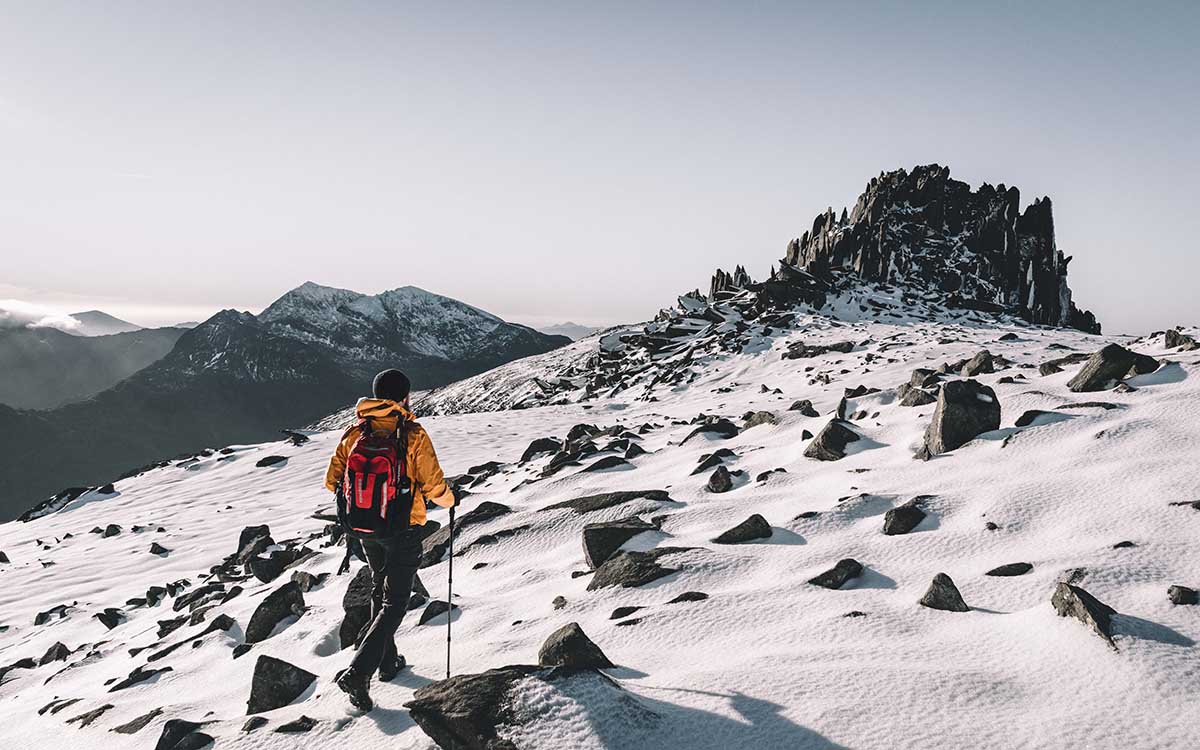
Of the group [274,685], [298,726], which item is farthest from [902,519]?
[274,685]

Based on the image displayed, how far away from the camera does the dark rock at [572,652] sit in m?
4.53

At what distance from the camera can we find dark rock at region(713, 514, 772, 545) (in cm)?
748

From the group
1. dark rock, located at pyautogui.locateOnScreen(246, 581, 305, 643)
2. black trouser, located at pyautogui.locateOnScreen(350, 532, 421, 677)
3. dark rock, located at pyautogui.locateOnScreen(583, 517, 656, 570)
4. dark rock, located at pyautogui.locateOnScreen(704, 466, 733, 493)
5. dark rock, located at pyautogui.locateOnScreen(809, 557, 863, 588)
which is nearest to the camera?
black trouser, located at pyautogui.locateOnScreen(350, 532, 421, 677)

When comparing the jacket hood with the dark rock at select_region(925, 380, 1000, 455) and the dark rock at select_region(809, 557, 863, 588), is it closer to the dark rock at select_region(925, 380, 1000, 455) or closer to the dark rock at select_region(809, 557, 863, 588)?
the dark rock at select_region(809, 557, 863, 588)

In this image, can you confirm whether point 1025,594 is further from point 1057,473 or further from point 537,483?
point 537,483

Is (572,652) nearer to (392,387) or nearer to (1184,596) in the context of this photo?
(392,387)

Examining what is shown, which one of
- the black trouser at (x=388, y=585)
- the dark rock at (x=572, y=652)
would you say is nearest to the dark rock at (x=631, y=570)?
the dark rock at (x=572, y=652)

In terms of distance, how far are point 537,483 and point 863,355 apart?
64.9 ft

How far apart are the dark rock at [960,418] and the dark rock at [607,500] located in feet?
13.7

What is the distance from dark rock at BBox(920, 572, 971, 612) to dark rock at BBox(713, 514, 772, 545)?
234cm

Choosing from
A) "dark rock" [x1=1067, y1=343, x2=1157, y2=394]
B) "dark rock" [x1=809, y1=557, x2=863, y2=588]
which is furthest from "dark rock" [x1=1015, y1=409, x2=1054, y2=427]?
"dark rock" [x1=809, y1=557, x2=863, y2=588]

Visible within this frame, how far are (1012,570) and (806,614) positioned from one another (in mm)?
1973

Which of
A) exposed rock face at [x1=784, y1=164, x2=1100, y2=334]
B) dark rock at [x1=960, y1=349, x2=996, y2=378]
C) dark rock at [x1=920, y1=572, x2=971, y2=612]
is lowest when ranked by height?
dark rock at [x1=920, y1=572, x2=971, y2=612]

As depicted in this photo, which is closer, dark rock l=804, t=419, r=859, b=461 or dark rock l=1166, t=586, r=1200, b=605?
dark rock l=1166, t=586, r=1200, b=605
